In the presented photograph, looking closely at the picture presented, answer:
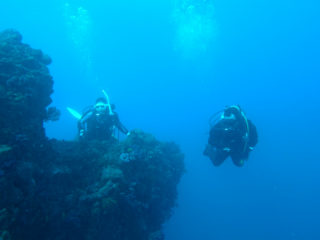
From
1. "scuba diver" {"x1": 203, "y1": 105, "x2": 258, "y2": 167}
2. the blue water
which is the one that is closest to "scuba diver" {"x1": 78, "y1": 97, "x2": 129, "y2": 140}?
"scuba diver" {"x1": 203, "y1": 105, "x2": 258, "y2": 167}

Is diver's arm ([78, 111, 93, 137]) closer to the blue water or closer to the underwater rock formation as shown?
the underwater rock formation

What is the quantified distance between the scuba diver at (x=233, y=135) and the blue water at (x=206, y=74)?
43381 millimetres

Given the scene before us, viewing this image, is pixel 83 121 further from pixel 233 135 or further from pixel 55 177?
pixel 233 135

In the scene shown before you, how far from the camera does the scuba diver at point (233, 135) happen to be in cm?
789

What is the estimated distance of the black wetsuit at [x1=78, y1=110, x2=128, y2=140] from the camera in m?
9.51

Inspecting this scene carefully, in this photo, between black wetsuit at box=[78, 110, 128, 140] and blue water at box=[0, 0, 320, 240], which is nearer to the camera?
black wetsuit at box=[78, 110, 128, 140]

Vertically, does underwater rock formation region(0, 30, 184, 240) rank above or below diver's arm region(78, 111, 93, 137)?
below

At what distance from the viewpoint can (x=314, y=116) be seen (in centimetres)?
9825

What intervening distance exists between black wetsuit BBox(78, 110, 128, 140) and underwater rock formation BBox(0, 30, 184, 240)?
52 cm

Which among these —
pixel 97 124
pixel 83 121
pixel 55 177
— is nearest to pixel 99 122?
pixel 97 124

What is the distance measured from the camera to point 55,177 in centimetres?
675

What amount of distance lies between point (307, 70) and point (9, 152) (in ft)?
465

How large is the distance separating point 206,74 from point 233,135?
13651cm

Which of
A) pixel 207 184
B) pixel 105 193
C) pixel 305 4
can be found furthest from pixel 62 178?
pixel 305 4
